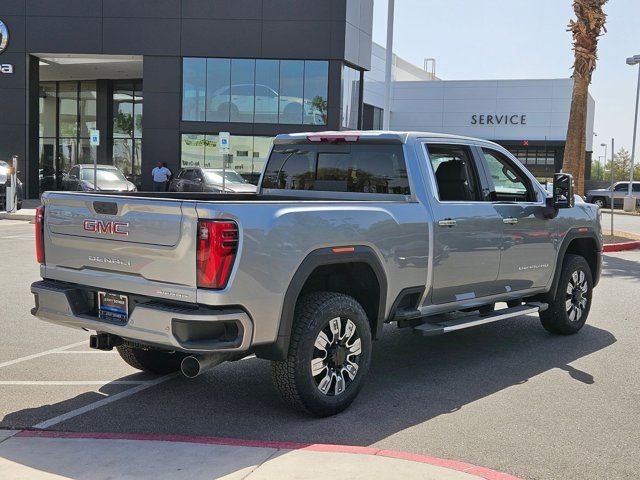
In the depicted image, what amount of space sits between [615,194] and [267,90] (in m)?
21.5

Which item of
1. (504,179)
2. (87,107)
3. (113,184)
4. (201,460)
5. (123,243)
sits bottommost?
(201,460)

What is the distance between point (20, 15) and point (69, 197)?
31888mm

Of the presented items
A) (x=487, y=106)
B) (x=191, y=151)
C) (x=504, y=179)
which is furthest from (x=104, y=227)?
(x=487, y=106)

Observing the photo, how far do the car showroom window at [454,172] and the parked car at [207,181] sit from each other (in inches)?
737

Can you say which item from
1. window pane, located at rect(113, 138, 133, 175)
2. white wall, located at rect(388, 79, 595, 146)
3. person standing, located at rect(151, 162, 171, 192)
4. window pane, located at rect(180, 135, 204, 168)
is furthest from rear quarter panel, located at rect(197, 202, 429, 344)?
white wall, located at rect(388, 79, 595, 146)

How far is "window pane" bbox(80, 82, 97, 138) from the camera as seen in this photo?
134 feet

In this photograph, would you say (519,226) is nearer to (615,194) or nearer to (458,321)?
(458,321)

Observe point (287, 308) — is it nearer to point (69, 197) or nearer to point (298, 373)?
point (298, 373)

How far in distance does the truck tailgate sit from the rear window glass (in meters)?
2.19

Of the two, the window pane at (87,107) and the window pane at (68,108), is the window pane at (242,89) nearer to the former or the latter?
the window pane at (87,107)

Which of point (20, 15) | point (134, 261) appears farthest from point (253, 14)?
point (134, 261)

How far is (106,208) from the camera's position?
4887 millimetres

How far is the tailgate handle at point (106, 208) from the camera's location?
4.83 m

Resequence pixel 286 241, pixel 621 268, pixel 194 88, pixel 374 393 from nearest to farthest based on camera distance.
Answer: pixel 286 241
pixel 374 393
pixel 621 268
pixel 194 88
